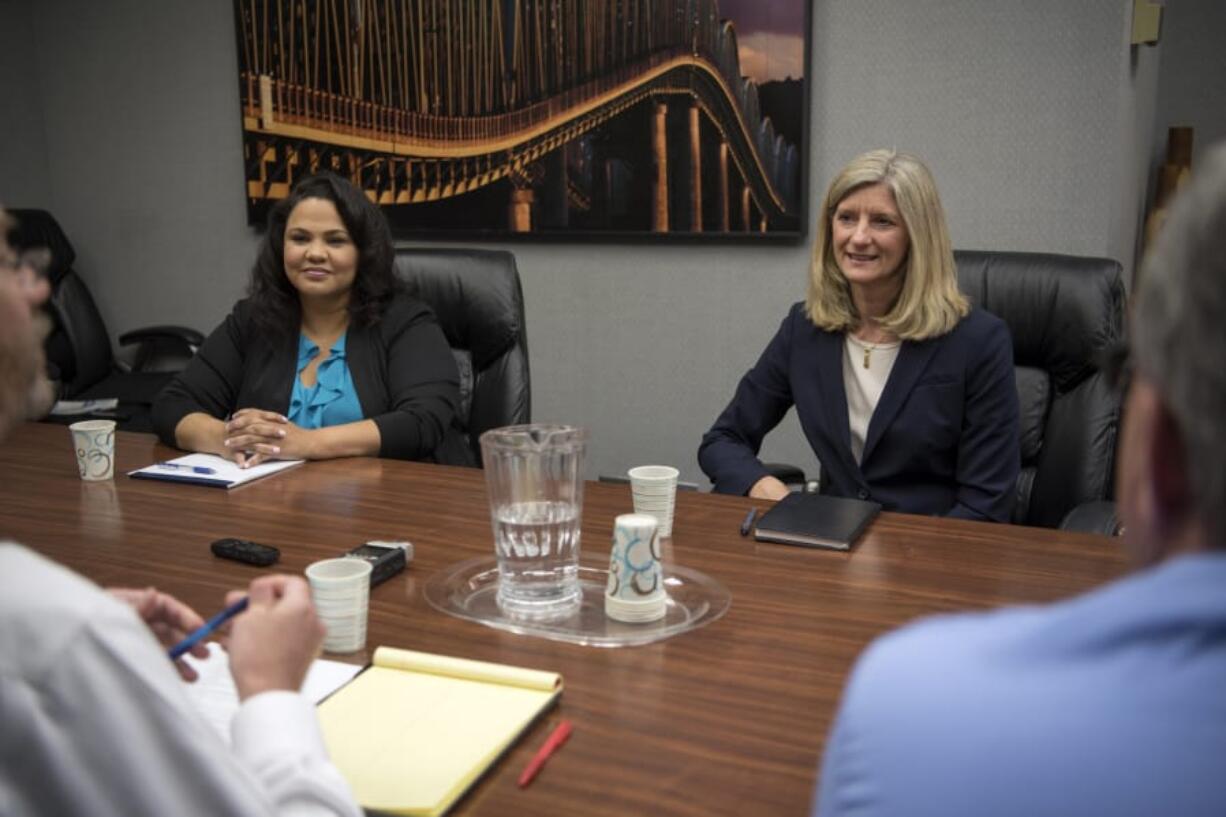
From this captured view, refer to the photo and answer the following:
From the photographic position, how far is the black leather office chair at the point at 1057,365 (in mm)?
2232

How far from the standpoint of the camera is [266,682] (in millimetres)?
928

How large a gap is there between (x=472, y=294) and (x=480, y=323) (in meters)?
0.07

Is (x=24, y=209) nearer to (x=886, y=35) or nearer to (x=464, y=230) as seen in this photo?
(x=464, y=230)

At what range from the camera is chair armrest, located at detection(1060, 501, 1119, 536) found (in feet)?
6.09

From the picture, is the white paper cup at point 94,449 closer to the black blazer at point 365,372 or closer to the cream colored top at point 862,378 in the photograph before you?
the black blazer at point 365,372

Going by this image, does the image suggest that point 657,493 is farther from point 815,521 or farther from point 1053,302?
point 1053,302

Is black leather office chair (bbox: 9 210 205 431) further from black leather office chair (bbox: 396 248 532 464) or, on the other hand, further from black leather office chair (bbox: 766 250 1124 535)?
black leather office chair (bbox: 766 250 1124 535)

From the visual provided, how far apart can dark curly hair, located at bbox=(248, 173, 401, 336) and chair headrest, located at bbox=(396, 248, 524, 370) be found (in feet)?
0.41

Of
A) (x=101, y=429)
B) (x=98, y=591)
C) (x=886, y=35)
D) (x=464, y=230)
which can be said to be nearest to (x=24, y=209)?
(x=464, y=230)

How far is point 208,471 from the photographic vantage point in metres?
2.00

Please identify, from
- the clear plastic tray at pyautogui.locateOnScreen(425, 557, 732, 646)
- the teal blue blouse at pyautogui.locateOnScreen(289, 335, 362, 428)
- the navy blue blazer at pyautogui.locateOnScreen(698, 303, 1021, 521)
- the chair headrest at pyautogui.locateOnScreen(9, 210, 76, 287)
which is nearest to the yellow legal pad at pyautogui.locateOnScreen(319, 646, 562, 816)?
the clear plastic tray at pyautogui.locateOnScreen(425, 557, 732, 646)

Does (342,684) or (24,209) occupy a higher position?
(24,209)

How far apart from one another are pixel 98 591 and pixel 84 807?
13 centimetres

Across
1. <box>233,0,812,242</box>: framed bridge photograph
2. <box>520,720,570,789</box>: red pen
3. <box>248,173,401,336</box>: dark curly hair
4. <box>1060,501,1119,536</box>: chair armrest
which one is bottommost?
<box>1060,501,1119,536</box>: chair armrest
